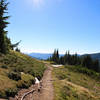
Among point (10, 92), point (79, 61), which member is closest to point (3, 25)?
point (10, 92)

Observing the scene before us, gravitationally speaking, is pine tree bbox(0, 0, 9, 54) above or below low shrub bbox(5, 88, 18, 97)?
above

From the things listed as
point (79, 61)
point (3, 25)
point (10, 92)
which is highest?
point (3, 25)

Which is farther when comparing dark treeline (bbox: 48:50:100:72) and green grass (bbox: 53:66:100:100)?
dark treeline (bbox: 48:50:100:72)

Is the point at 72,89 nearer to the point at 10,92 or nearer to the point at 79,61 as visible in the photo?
the point at 10,92

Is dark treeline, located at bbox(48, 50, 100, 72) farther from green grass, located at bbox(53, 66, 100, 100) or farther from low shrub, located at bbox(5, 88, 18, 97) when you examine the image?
low shrub, located at bbox(5, 88, 18, 97)

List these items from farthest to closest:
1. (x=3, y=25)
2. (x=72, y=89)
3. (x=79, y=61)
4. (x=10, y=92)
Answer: (x=79, y=61), (x=3, y=25), (x=72, y=89), (x=10, y=92)

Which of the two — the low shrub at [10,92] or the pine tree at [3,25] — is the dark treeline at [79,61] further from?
the low shrub at [10,92]

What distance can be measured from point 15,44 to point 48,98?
83.9 ft

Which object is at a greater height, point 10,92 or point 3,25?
point 3,25

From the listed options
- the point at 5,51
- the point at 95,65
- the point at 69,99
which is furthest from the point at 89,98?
the point at 95,65

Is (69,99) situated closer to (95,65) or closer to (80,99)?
(80,99)

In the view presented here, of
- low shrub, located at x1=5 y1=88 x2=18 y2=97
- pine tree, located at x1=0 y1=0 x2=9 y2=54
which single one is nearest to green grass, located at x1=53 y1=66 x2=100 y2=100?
low shrub, located at x1=5 y1=88 x2=18 y2=97

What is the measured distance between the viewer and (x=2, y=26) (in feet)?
93.1

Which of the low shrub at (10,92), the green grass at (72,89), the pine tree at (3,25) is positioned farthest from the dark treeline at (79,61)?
the low shrub at (10,92)
